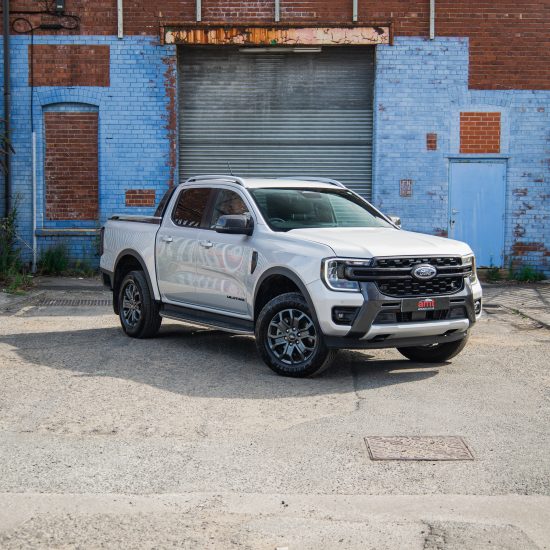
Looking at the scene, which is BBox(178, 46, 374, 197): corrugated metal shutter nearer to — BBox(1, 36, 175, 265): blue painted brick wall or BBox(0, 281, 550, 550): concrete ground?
BBox(1, 36, 175, 265): blue painted brick wall

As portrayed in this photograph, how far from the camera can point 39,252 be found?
18.4 meters

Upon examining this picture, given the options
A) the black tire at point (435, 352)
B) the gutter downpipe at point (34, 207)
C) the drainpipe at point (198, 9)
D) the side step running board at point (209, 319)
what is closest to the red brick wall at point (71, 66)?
the gutter downpipe at point (34, 207)

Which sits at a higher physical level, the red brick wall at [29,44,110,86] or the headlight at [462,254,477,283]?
the red brick wall at [29,44,110,86]

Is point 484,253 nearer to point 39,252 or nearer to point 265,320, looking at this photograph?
point 39,252

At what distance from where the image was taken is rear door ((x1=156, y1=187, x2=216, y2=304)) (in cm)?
989

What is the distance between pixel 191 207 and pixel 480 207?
372 inches

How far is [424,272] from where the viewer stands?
819 centimetres

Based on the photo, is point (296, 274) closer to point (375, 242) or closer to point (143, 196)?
point (375, 242)

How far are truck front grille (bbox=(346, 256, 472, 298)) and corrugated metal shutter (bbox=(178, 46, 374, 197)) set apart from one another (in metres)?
10.2

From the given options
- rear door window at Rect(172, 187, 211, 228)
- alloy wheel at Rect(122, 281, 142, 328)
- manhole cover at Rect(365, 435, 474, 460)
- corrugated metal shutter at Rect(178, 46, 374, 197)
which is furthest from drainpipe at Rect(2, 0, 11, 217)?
manhole cover at Rect(365, 435, 474, 460)

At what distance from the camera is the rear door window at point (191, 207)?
10.1 metres

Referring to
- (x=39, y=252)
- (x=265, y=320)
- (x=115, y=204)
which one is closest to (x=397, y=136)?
(x=115, y=204)

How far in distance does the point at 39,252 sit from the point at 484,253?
8.68 metres

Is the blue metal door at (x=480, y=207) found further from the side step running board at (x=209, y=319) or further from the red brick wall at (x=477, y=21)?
the side step running board at (x=209, y=319)
